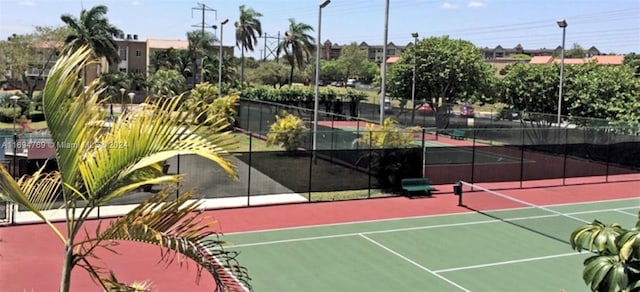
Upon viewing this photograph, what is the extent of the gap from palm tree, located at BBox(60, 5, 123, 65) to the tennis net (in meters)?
35.6

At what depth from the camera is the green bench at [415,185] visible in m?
20.9

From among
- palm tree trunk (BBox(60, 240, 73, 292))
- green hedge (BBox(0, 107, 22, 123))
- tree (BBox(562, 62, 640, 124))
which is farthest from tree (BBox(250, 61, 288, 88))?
palm tree trunk (BBox(60, 240, 73, 292))

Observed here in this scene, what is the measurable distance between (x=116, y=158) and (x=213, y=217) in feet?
12.9

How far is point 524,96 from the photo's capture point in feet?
126

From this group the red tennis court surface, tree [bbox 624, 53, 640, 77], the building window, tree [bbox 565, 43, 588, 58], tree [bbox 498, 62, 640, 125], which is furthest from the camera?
tree [bbox 565, 43, 588, 58]

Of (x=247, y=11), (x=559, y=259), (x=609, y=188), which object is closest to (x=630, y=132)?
(x=609, y=188)

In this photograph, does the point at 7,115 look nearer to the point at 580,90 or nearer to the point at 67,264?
the point at 580,90

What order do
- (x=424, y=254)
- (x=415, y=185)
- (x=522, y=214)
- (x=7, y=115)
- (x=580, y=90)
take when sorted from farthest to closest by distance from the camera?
(x=7, y=115) → (x=580, y=90) → (x=415, y=185) → (x=522, y=214) → (x=424, y=254)

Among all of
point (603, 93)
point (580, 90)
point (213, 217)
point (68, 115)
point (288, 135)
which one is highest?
point (580, 90)

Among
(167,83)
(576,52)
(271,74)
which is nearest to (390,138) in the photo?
(167,83)

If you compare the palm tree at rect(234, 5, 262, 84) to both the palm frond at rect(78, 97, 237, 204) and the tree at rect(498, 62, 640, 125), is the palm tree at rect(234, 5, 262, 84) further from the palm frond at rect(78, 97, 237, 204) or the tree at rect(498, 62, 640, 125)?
the palm frond at rect(78, 97, 237, 204)

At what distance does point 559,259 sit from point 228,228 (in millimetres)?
7970

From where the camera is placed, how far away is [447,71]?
143 ft

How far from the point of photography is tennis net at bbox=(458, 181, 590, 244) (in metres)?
16.4
